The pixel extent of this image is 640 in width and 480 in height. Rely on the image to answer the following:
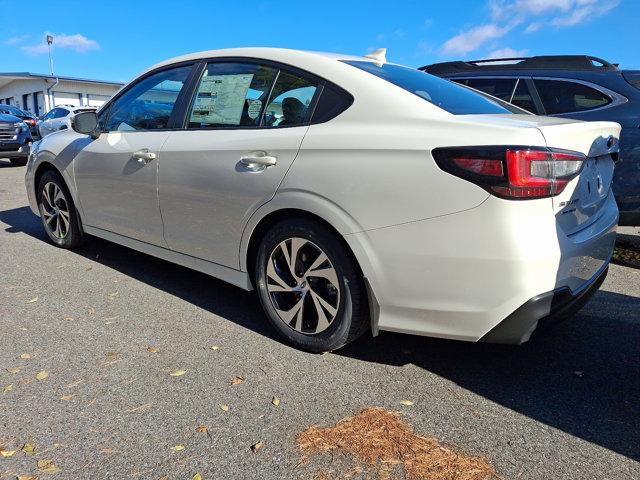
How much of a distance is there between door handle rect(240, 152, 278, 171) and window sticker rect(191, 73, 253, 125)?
325 millimetres

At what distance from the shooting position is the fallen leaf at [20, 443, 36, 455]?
2119 millimetres

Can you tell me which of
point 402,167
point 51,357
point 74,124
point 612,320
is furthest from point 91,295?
point 612,320

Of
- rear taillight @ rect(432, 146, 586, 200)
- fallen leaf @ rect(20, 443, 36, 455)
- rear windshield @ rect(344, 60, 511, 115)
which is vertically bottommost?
fallen leaf @ rect(20, 443, 36, 455)

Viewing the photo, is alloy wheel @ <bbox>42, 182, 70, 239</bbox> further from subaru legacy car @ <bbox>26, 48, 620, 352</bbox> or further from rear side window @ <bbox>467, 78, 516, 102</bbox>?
rear side window @ <bbox>467, 78, 516, 102</bbox>

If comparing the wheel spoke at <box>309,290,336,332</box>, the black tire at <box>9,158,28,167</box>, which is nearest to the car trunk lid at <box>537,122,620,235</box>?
the wheel spoke at <box>309,290,336,332</box>

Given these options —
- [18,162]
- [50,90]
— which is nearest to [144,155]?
[18,162]

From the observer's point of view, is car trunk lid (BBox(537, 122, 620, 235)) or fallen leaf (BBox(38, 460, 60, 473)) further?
car trunk lid (BBox(537, 122, 620, 235))

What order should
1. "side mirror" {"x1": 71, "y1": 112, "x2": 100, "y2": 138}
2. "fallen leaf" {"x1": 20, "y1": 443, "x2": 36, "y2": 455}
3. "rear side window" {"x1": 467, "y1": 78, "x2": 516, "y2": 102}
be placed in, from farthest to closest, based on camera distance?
1. "rear side window" {"x1": 467, "y1": 78, "x2": 516, "y2": 102}
2. "side mirror" {"x1": 71, "y1": 112, "x2": 100, "y2": 138}
3. "fallen leaf" {"x1": 20, "y1": 443, "x2": 36, "y2": 455}

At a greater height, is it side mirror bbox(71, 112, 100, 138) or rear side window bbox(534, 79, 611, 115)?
rear side window bbox(534, 79, 611, 115)

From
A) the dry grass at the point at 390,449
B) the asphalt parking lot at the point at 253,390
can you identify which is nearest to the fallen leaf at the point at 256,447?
the asphalt parking lot at the point at 253,390

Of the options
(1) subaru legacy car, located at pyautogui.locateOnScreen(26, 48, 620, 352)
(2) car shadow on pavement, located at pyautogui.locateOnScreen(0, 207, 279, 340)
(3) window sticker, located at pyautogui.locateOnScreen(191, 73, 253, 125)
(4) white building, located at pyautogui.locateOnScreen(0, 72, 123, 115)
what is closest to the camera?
(1) subaru legacy car, located at pyautogui.locateOnScreen(26, 48, 620, 352)

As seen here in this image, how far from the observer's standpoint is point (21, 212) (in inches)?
273

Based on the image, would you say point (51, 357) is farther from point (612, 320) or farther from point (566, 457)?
point (612, 320)

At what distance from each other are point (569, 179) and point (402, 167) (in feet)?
2.44
